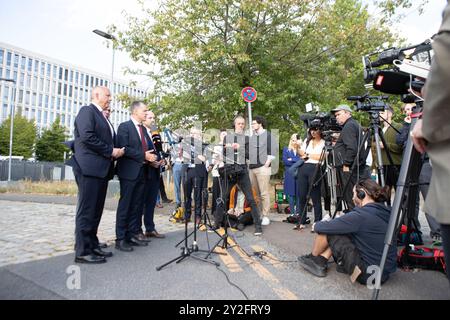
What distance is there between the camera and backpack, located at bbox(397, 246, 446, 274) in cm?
353

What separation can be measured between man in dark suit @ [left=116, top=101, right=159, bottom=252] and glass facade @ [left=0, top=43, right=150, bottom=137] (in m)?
72.2

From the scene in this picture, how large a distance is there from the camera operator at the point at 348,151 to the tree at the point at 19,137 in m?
53.9

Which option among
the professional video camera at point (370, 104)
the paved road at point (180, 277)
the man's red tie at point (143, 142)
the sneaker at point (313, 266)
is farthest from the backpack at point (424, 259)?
the man's red tie at point (143, 142)

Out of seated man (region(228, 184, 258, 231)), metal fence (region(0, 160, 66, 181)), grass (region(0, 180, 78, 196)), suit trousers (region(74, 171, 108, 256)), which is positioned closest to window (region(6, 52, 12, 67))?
metal fence (region(0, 160, 66, 181))

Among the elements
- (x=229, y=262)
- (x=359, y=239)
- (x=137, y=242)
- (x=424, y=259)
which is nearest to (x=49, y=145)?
(x=137, y=242)

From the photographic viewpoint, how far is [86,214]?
12.9 ft

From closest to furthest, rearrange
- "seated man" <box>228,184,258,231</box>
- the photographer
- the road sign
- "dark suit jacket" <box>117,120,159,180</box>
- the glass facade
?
1. "dark suit jacket" <box>117,120,159,180</box>
2. the photographer
3. "seated man" <box>228,184,258,231</box>
4. the road sign
5. the glass facade

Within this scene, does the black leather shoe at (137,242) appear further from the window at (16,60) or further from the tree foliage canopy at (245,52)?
the window at (16,60)

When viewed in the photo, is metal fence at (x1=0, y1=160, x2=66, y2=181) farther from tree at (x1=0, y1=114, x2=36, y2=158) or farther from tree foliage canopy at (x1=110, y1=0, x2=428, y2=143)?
tree foliage canopy at (x1=110, y1=0, x2=428, y2=143)

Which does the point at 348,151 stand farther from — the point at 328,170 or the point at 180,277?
the point at 180,277

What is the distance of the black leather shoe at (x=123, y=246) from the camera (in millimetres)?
4434
